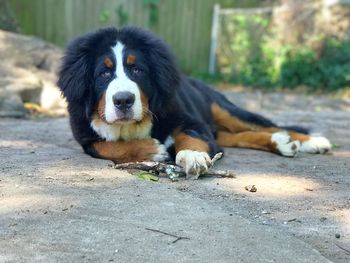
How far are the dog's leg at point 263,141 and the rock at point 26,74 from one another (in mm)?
3069

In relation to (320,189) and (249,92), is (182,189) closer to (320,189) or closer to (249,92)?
(320,189)

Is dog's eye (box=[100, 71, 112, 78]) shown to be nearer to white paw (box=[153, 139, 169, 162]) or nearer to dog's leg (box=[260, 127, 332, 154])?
white paw (box=[153, 139, 169, 162])

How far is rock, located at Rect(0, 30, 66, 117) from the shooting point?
8.80m

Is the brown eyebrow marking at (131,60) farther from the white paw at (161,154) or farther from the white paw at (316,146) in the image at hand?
the white paw at (316,146)

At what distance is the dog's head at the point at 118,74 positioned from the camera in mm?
5035

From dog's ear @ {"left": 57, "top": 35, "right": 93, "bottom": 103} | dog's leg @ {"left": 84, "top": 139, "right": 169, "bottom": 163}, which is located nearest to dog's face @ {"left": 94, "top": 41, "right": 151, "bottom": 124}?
dog's ear @ {"left": 57, "top": 35, "right": 93, "bottom": 103}

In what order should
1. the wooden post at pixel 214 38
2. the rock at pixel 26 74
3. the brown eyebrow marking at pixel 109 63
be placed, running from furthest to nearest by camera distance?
1. the wooden post at pixel 214 38
2. the rock at pixel 26 74
3. the brown eyebrow marking at pixel 109 63

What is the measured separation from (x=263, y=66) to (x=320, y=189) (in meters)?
10.4

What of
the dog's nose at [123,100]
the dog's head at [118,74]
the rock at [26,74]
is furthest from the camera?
the rock at [26,74]

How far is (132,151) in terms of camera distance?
5164mm

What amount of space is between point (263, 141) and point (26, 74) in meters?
4.69

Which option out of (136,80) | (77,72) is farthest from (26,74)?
(136,80)

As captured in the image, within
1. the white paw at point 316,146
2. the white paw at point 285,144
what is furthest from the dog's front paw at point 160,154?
the white paw at point 316,146

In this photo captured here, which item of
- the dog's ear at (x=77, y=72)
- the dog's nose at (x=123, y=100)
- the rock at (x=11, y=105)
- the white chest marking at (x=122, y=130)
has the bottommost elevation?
the rock at (x=11, y=105)
